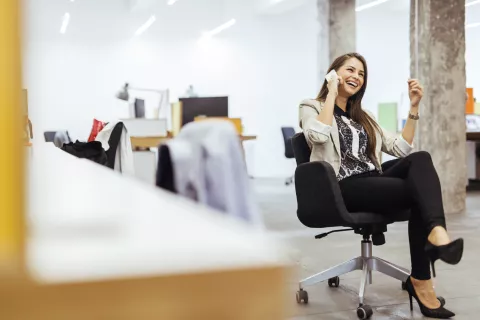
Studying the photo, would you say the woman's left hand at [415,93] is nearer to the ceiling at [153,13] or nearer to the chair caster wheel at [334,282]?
the chair caster wheel at [334,282]

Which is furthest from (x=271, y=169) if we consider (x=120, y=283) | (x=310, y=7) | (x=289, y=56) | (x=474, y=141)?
(x=120, y=283)

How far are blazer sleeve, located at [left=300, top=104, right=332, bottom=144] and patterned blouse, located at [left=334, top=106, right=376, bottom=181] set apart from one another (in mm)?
123

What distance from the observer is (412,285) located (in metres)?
2.52

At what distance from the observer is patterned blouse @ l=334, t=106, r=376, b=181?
2.83m

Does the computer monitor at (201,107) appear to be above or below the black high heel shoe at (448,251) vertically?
above

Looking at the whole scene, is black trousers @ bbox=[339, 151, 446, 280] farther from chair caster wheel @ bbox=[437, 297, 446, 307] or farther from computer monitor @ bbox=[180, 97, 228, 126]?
computer monitor @ bbox=[180, 97, 228, 126]

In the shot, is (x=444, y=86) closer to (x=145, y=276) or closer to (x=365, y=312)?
(x=365, y=312)

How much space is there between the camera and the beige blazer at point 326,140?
2.75m

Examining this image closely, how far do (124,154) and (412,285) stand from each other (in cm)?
206

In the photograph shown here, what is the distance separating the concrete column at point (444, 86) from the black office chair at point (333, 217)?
2982 mm

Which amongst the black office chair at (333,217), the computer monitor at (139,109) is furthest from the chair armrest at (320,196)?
the computer monitor at (139,109)

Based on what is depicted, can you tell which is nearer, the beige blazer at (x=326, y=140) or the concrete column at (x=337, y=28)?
the beige blazer at (x=326, y=140)

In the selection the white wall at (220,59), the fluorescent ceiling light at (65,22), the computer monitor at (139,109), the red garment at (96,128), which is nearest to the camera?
the red garment at (96,128)

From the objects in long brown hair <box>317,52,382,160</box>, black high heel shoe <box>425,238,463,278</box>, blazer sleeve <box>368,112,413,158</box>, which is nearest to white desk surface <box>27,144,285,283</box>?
black high heel shoe <box>425,238,463,278</box>
